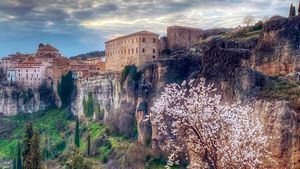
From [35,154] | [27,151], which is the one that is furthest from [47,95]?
[35,154]

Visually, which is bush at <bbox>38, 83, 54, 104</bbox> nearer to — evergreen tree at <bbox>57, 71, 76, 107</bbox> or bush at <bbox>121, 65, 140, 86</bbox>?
evergreen tree at <bbox>57, 71, 76, 107</bbox>

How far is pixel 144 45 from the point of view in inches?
2547

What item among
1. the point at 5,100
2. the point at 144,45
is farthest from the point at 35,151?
the point at 5,100

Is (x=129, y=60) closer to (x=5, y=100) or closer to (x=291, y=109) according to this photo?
(x=5, y=100)

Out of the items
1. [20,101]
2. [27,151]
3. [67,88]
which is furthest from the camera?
[20,101]

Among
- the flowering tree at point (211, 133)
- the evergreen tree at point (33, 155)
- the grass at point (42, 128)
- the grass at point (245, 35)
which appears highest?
the grass at point (245, 35)

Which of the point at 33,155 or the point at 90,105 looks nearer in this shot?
the point at 33,155

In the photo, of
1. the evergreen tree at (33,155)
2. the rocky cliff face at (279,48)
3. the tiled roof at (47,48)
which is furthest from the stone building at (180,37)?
the tiled roof at (47,48)

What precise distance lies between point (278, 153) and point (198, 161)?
38.9ft

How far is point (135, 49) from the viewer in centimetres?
6600

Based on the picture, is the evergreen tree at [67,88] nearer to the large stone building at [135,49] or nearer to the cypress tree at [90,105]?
the cypress tree at [90,105]

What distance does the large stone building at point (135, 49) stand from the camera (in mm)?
64562

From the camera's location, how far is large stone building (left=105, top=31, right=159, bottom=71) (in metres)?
64.6

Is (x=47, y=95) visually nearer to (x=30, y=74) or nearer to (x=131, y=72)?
(x=30, y=74)
